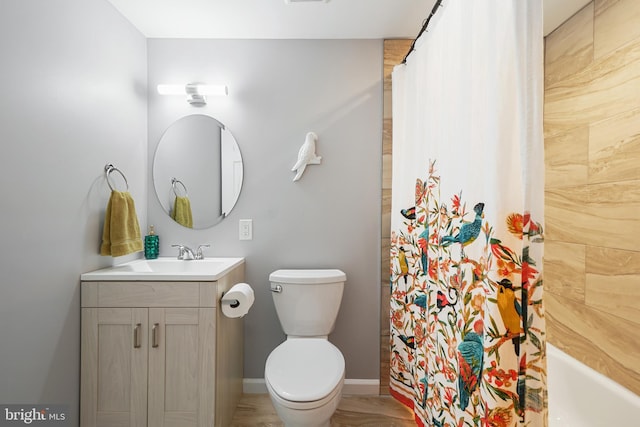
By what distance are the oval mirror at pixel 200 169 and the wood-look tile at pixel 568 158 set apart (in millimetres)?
1861

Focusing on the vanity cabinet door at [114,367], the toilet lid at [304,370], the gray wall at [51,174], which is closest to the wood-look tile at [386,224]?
the toilet lid at [304,370]

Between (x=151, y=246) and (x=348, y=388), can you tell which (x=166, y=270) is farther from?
(x=348, y=388)

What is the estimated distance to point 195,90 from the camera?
2.20 m

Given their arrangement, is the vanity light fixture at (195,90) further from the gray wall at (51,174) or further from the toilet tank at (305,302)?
the toilet tank at (305,302)

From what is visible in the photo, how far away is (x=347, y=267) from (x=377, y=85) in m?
1.25

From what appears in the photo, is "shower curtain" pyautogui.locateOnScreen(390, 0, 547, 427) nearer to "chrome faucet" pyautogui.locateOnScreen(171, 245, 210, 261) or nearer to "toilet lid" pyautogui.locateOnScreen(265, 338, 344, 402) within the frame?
"toilet lid" pyautogui.locateOnScreen(265, 338, 344, 402)

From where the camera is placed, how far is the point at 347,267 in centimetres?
233

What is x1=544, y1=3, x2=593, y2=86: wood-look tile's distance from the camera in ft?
5.44

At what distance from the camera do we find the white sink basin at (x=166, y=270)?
1660 mm

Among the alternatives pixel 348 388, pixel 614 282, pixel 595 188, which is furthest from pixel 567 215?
pixel 348 388

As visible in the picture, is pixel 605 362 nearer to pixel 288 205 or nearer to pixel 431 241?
pixel 431 241

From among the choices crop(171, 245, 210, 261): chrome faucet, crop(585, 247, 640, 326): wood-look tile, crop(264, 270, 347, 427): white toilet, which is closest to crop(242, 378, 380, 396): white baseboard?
crop(264, 270, 347, 427): white toilet

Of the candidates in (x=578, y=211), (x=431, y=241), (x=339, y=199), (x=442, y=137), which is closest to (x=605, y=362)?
(x=578, y=211)

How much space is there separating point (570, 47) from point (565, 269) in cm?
116
